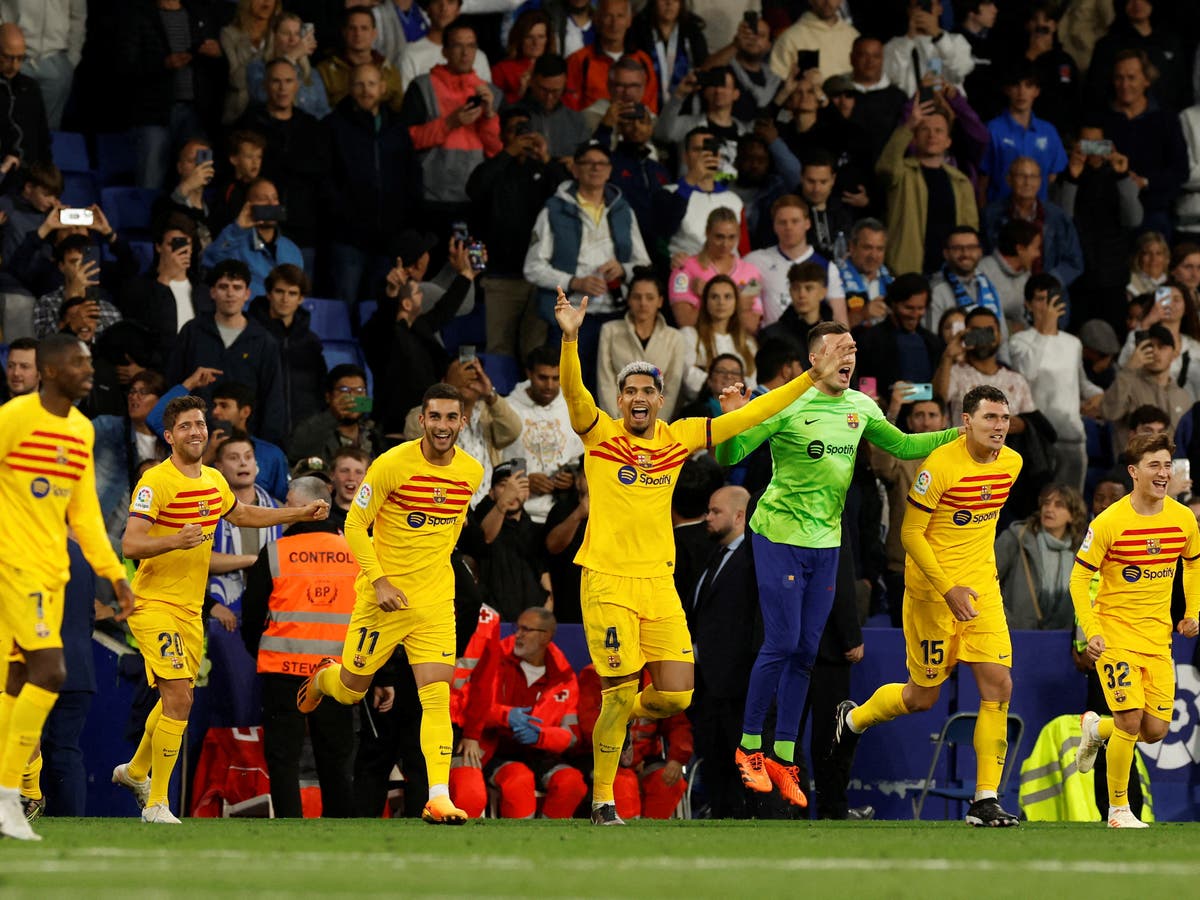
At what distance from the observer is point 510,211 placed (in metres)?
17.2

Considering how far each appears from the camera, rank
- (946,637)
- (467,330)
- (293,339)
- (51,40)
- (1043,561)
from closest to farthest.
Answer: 1. (946,637)
2. (1043,561)
3. (293,339)
4. (51,40)
5. (467,330)

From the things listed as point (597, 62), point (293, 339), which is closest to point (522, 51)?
point (597, 62)

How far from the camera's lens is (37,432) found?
9383 millimetres

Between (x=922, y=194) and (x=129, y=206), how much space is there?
729 cm

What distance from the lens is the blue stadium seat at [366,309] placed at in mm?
17359

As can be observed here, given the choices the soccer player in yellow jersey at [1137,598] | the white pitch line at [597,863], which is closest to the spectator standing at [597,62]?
the soccer player in yellow jersey at [1137,598]

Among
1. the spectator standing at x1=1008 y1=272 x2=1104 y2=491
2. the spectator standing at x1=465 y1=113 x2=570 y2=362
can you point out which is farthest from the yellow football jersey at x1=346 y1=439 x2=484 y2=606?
the spectator standing at x1=1008 y1=272 x2=1104 y2=491

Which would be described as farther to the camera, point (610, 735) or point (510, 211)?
point (510, 211)

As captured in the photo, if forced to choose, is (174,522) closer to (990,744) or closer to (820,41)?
(990,744)

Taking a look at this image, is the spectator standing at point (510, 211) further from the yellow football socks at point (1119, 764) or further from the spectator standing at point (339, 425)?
the yellow football socks at point (1119, 764)

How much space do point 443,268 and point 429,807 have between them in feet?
23.8

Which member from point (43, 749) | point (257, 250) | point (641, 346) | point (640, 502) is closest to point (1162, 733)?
point (640, 502)

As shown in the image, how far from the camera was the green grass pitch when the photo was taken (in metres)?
7.60

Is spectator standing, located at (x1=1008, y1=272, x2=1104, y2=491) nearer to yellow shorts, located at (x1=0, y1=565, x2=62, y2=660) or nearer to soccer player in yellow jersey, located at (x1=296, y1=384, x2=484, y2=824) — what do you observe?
soccer player in yellow jersey, located at (x1=296, y1=384, x2=484, y2=824)
